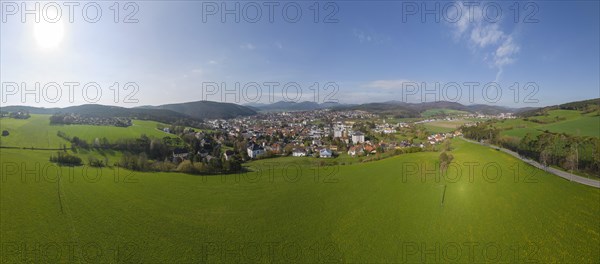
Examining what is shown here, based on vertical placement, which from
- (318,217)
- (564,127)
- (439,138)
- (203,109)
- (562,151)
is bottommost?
(318,217)

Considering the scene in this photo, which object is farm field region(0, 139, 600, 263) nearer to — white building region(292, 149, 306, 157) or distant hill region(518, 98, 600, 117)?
white building region(292, 149, 306, 157)

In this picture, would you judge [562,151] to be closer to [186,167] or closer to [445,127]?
[186,167]

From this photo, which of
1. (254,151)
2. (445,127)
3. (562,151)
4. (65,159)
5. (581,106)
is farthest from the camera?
(445,127)

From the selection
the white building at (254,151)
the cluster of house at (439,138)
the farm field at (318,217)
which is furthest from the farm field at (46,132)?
the cluster of house at (439,138)

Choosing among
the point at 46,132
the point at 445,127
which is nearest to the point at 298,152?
the point at 46,132

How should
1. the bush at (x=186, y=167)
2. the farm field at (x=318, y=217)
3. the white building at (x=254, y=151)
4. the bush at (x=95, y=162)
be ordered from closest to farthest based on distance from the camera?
1. the farm field at (x=318, y=217)
2. the bush at (x=186, y=167)
3. the bush at (x=95, y=162)
4. the white building at (x=254, y=151)

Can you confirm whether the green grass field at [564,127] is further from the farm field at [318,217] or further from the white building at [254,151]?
the white building at [254,151]
